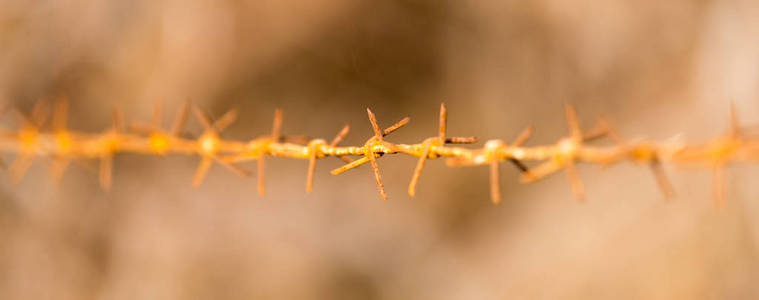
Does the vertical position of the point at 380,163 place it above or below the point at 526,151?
above

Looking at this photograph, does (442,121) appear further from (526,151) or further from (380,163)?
(380,163)

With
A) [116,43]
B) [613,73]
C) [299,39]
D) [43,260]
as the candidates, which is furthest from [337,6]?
[43,260]

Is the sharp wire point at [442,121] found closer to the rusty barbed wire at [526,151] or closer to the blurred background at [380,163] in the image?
the rusty barbed wire at [526,151]

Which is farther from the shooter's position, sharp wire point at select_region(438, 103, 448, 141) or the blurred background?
the blurred background

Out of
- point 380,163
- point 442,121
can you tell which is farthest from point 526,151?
point 380,163

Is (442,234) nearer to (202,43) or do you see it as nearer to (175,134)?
(202,43)

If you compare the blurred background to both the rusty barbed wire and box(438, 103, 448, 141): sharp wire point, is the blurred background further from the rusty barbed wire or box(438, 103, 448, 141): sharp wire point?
box(438, 103, 448, 141): sharp wire point

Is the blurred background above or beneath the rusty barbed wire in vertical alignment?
above

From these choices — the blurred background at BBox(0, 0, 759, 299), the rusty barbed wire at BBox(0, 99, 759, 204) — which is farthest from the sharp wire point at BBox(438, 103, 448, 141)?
the blurred background at BBox(0, 0, 759, 299)
